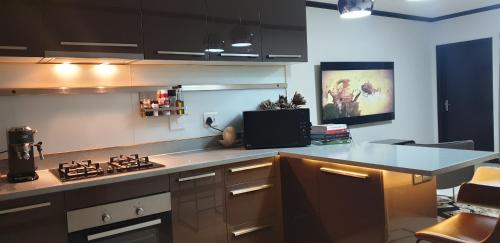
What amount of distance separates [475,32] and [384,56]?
1.42m

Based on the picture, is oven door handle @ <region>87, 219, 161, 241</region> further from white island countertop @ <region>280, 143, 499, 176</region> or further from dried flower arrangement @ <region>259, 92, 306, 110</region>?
dried flower arrangement @ <region>259, 92, 306, 110</region>

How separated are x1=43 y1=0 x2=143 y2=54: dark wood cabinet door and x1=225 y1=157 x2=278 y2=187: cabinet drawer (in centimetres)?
99

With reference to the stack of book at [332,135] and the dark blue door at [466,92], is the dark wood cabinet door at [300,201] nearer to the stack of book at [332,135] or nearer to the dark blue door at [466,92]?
the stack of book at [332,135]

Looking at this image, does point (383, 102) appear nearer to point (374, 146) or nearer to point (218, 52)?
point (374, 146)

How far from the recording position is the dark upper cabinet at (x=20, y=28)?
2.06 metres

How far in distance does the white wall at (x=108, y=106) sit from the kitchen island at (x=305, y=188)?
0.25 metres

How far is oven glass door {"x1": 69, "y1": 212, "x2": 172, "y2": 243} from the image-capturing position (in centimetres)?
206

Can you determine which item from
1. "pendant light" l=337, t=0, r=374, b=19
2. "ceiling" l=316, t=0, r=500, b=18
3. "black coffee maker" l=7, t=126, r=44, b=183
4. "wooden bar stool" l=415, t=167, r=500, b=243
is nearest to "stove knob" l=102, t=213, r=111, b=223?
"black coffee maker" l=7, t=126, r=44, b=183

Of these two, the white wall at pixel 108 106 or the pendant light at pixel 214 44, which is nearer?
the white wall at pixel 108 106

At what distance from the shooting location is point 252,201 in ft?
8.79

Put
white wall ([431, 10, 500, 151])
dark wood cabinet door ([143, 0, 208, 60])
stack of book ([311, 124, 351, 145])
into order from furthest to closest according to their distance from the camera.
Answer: white wall ([431, 10, 500, 151])
stack of book ([311, 124, 351, 145])
dark wood cabinet door ([143, 0, 208, 60])

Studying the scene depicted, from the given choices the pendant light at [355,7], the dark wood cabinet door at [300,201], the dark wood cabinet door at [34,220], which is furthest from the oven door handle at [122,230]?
the pendant light at [355,7]

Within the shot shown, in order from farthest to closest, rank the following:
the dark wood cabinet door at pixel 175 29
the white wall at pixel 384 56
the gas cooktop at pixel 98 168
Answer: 1. the white wall at pixel 384 56
2. the dark wood cabinet door at pixel 175 29
3. the gas cooktop at pixel 98 168

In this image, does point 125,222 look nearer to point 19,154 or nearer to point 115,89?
point 19,154
